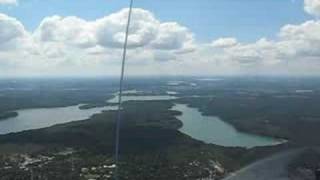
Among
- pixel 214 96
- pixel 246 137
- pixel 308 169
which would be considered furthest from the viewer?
pixel 214 96

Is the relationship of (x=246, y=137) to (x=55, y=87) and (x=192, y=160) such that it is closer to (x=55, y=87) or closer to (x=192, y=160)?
(x=192, y=160)

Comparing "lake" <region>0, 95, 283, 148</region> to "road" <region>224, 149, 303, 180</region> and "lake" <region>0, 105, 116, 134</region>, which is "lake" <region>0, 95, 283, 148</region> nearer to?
"lake" <region>0, 105, 116, 134</region>

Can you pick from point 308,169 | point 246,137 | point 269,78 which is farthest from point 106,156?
point 308,169

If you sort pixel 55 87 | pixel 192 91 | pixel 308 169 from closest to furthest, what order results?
pixel 308 169 < pixel 192 91 < pixel 55 87

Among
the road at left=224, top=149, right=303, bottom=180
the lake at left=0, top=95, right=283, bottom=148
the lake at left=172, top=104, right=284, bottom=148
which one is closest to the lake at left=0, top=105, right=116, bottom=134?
the lake at left=0, top=95, right=283, bottom=148

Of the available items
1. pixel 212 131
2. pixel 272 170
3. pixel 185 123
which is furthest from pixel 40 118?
pixel 272 170

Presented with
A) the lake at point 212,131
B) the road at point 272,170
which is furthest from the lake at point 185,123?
the road at point 272,170
